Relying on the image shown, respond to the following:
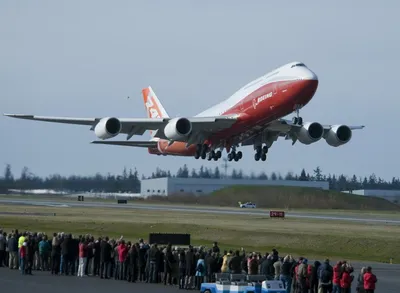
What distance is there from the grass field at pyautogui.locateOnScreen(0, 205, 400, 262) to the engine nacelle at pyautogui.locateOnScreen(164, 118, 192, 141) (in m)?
7.01

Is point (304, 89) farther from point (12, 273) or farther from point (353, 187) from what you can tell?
point (353, 187)

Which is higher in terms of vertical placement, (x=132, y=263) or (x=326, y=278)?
(x=132, y=263)

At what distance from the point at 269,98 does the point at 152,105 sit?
24.6 m

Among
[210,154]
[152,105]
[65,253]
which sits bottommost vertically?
[65,253]

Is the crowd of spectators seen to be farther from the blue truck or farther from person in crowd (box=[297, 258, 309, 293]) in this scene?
the blue truck

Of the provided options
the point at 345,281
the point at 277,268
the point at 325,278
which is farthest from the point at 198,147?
the point at 345,281

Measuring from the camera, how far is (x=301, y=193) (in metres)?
126

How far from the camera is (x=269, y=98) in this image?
56.7 m

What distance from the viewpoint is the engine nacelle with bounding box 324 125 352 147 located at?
6512 centimetres

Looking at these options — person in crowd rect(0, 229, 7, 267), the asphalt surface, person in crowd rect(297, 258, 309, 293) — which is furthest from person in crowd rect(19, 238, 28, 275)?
person in crowd rect(297, 258, 309, 293)

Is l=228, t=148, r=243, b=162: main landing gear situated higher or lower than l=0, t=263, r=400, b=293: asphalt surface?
higher

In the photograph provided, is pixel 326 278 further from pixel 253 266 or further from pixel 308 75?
pixel 308 75

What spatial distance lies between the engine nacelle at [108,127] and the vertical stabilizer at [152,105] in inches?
711

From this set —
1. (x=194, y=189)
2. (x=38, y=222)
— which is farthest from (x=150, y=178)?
(x=38, y=222)
